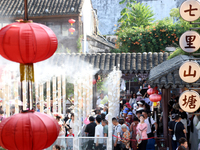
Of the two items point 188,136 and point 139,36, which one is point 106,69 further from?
point 139,36

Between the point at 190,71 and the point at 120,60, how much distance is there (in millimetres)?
7396

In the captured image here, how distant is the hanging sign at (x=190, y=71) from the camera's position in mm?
6742

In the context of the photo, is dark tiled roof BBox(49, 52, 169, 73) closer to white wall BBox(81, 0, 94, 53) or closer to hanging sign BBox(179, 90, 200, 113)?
white wall BBox(81, 0, 94, 53)

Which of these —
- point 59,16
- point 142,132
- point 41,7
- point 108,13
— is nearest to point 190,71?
point 142,132

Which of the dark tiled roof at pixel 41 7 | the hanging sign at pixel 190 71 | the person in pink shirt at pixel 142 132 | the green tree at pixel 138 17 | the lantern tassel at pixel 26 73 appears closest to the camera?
the lantern tassel at pixel 26 73

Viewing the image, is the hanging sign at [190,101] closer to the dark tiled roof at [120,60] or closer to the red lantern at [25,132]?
the red lantern at [25,132]

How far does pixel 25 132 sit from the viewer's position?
4195 mm

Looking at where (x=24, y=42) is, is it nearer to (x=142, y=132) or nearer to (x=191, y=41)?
(x=191, y=41)

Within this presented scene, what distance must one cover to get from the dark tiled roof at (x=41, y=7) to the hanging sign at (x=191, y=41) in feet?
41.8

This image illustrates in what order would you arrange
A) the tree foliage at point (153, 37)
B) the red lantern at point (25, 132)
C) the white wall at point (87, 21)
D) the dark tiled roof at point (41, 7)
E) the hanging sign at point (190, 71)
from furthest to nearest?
the tree foliage at point (153, 37) → the white wall at point (87, 21) → the dark tiled roof at point (41, 7) → the hanging sign at point (190, 71) → the red lantern at point (25, 132)

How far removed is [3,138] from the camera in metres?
4.27

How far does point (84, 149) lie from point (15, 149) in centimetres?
351


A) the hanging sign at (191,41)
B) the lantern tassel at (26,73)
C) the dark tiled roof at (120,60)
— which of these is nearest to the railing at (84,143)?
the hanging sign at (191,41)

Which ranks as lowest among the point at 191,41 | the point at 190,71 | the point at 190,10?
the point at 190,71
